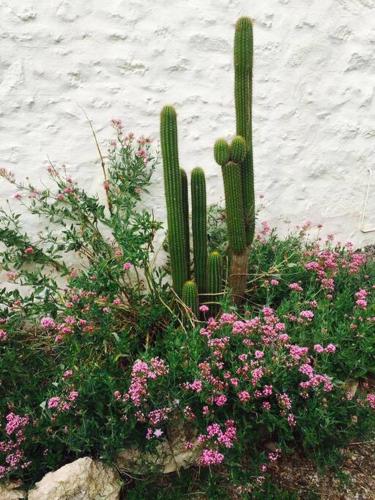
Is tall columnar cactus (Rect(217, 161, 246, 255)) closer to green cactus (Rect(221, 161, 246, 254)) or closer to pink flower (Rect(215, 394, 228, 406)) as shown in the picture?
green cactus (Rect(221, 161, 246, 254))

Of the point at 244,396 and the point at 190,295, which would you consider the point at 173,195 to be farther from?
the point at 244,396

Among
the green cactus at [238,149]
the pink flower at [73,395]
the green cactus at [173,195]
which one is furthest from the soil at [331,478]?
the green cactus at [238,149]

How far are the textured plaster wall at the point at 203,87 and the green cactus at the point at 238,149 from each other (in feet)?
3.13

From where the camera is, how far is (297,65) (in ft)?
12.1

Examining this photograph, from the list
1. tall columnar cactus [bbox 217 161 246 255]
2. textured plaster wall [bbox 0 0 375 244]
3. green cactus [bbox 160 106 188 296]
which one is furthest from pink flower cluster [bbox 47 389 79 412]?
textured plaster wall [bbox 0 0 375 244]

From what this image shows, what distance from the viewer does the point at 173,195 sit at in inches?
111

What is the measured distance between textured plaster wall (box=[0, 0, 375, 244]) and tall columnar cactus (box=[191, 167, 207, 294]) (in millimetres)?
753

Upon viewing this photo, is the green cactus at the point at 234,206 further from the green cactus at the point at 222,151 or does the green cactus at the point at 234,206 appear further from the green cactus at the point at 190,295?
the green cactus at the point at 190,295

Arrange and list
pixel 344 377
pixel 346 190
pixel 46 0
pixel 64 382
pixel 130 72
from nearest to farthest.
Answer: pixel 64 382, pixel 344 377, pixel 46 0, pixel 130 72, pixel 346 190

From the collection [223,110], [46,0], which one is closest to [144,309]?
[223,110]

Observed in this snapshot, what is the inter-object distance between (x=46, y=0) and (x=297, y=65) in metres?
1.99

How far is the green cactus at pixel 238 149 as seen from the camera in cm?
266

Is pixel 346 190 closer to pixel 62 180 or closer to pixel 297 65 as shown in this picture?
pixel 297 65

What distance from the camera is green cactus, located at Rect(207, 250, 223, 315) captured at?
282 cm
